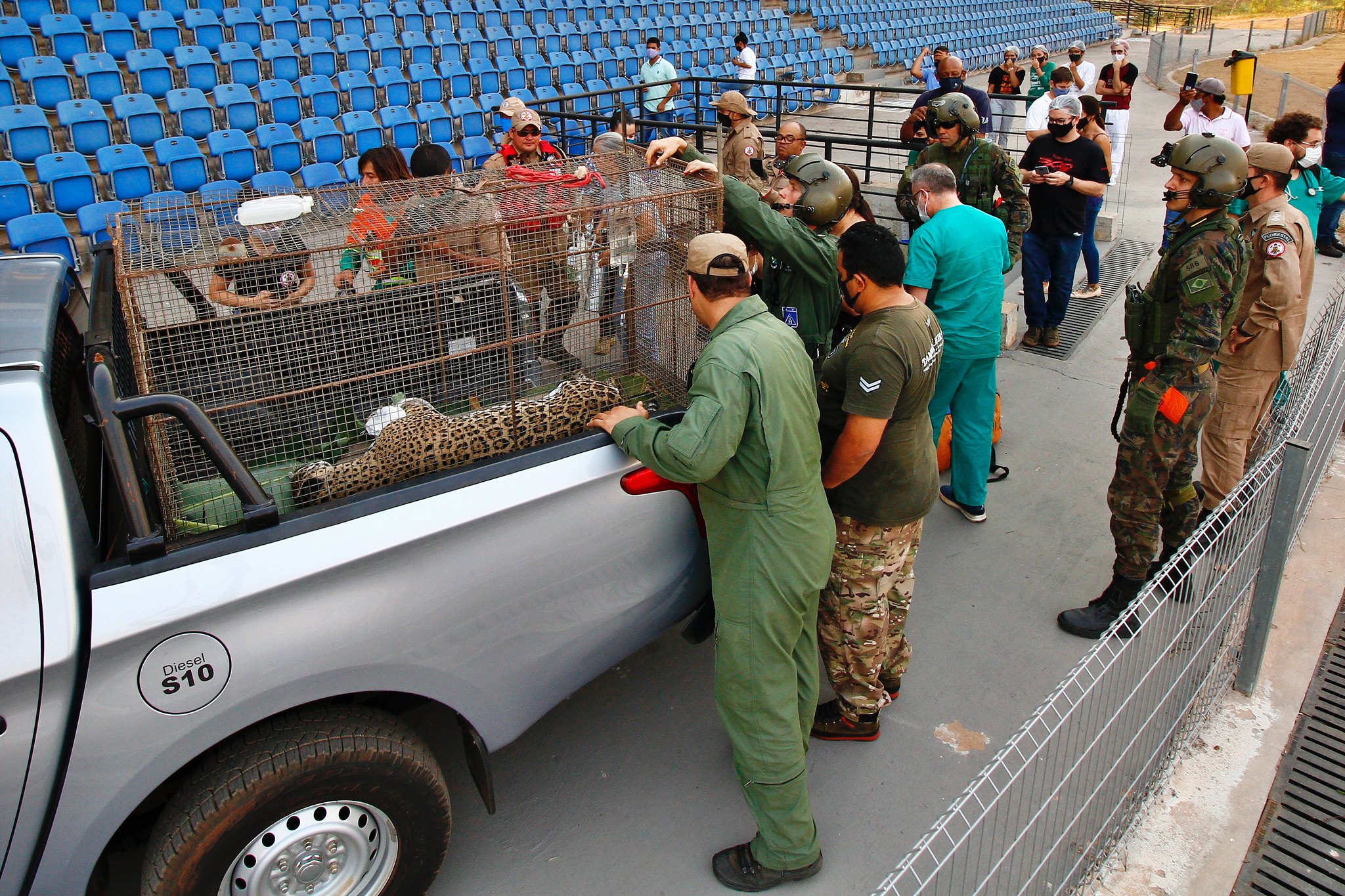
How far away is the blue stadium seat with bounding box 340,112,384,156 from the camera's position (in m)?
10.3

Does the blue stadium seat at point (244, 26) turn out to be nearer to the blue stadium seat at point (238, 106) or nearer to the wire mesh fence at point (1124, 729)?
the blue stadium seat at point (238, 106)

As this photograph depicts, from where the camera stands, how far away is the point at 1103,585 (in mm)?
4328

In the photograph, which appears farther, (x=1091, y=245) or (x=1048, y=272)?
(x=1091, y=245)

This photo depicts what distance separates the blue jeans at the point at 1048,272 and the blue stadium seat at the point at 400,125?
718cm

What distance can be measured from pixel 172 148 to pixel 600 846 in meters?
8.52

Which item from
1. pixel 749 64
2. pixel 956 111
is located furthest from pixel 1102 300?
pixel 749 64

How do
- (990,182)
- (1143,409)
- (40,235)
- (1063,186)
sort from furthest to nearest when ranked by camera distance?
(40,235) < (1063,186) < (990,182) < (1143,409)

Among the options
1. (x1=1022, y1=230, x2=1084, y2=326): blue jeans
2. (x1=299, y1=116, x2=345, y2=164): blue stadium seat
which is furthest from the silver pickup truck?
(x1=299, y1=116, x2=345, y2=164): blue stadium seat

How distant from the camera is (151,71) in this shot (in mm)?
9953

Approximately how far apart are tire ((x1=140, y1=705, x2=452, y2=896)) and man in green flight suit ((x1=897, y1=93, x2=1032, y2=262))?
15.5ft

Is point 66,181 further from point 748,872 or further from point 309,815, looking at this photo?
point 748,872

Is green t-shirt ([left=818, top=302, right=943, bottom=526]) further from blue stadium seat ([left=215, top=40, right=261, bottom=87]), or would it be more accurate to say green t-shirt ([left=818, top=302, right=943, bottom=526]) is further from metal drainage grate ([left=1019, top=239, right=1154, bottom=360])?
blue stadium seat ([left=215, top=40, right=261, bottom=87])

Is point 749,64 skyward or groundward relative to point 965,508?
skyward

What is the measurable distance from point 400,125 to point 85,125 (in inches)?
126
